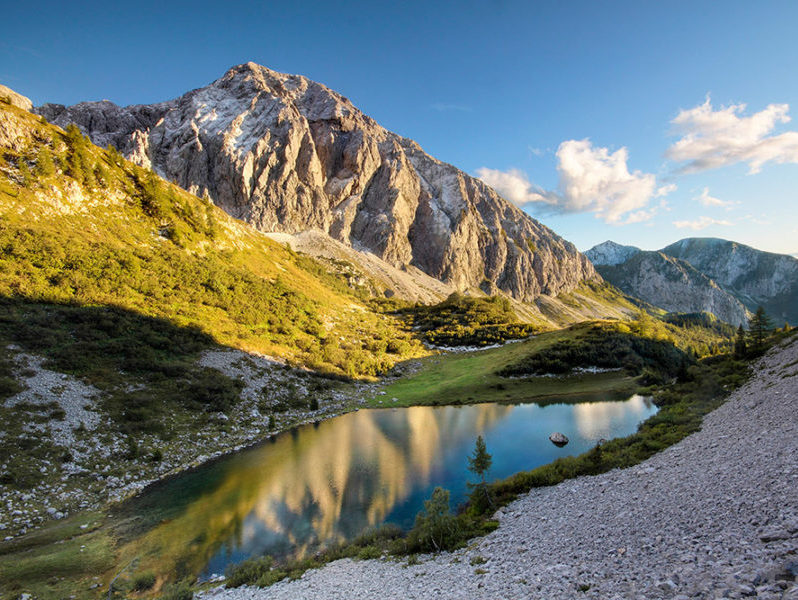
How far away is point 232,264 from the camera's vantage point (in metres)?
85.0

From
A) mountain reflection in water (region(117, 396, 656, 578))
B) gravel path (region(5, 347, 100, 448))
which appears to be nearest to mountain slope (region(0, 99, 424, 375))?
gravel path (region(5, 347, 100, 448))

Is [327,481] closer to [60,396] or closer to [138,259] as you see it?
[60,396]

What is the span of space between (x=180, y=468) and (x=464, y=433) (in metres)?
29.7

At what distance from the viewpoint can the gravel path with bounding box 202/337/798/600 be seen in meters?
8.95

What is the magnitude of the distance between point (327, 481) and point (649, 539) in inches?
974

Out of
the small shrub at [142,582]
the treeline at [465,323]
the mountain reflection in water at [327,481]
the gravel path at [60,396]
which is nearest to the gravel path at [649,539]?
the small shrub at [142,582]

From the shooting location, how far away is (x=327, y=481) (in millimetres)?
30797

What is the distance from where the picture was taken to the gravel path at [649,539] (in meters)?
8.95

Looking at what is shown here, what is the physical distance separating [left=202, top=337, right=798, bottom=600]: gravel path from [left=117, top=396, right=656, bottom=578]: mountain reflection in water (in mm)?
5408

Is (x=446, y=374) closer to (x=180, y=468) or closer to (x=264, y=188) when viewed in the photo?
(x=180, y=468)

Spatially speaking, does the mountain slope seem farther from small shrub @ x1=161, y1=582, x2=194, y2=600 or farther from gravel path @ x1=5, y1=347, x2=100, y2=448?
small shrub @ x1=161, y1=582, x2=194, y2=600

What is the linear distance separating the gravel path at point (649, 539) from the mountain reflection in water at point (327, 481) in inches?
213

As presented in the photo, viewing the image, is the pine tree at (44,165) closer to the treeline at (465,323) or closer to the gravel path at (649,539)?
the gravel path at (649,539)

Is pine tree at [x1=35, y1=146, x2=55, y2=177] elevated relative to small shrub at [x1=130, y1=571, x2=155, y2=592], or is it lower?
elevated
